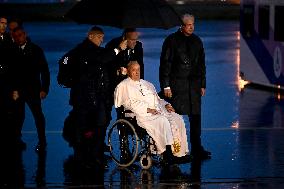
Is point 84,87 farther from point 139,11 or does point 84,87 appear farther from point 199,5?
point 199,5

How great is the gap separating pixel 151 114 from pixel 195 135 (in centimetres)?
136

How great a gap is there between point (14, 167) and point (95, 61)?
1.72 metres

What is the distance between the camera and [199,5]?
247 feet

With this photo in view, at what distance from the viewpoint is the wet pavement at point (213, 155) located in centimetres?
1444

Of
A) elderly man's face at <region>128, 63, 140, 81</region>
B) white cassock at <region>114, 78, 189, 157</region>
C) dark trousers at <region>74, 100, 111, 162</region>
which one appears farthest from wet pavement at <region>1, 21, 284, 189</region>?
elderly man's face at <region>128, 63, 140, 81</region>

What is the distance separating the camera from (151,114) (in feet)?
50.4

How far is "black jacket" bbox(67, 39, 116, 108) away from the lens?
15.3m

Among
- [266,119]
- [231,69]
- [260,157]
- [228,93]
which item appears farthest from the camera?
[231,69]

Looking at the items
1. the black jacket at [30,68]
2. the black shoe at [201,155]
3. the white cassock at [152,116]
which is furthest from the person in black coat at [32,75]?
the black shoe at [201,155]

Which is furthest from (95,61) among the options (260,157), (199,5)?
(199,5)

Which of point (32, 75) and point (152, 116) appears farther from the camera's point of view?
point (32, 75)

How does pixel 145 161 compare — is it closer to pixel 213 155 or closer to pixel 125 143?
pixel 125 143

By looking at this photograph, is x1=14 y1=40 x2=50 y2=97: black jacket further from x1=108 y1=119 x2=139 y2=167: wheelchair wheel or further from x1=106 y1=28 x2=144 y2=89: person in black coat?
x1=108 y1=119 x2=139 y2=167: wheelchair wheel

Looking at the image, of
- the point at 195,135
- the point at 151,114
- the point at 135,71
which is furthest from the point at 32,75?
the point at 195,135
